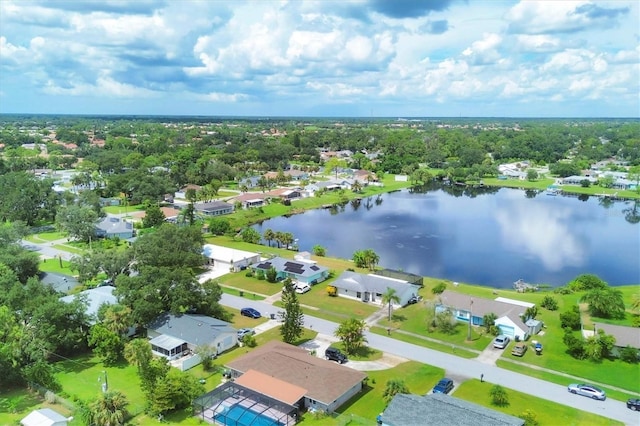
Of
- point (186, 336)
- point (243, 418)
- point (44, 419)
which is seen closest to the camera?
point (44, 419)

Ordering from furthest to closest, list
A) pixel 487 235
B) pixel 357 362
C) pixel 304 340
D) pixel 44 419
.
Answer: pixel 487 235
pixel 304 340
pixel 357 362
pixel 44 419

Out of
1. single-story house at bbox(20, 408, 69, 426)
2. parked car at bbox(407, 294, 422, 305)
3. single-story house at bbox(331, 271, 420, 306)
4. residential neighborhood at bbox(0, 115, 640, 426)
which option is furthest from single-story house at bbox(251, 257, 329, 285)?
single-story house at bbox(20, 408, 69, 426)

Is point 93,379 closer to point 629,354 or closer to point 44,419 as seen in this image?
point 44,419

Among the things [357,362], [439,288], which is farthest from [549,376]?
[439,288]

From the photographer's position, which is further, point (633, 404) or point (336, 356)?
point (336, 356)

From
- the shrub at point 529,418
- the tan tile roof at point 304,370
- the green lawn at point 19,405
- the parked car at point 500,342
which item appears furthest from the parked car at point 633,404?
the green lawn at point 19,405

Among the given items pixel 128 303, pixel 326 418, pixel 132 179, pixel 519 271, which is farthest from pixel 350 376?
pixel 132 179
